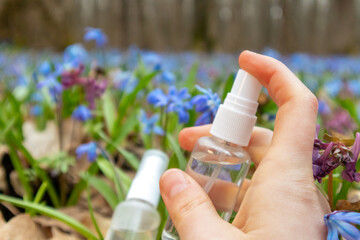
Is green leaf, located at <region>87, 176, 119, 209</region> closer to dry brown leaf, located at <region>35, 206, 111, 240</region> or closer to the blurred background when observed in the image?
dry brown leaf, located at <region>35, 206, 111, 240</region>

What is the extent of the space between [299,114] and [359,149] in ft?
0.38

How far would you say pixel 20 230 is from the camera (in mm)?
869

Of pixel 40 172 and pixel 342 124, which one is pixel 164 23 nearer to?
pixel 342 124

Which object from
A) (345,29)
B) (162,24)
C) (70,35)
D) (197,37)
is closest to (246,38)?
(197,37)

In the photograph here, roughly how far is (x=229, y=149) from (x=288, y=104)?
5.4 inches

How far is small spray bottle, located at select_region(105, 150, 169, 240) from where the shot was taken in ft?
2.64

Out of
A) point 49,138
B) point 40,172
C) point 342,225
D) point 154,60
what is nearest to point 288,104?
point 342,225

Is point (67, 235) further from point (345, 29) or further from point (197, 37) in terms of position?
point (345, 29)

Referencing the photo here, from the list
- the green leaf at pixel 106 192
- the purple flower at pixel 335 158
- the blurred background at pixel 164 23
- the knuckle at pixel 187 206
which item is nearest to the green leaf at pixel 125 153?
the green leaf at pixel 106 192

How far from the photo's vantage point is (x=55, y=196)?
121 cm

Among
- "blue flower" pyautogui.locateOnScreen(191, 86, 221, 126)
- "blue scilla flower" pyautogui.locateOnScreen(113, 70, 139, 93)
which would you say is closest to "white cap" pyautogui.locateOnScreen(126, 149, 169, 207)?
"blue flower" pyautogui.locateOnScreen(191, 86, 221, 126)

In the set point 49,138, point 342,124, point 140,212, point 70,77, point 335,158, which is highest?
point 335,158

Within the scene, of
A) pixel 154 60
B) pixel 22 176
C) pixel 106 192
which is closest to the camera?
pixel 106 192

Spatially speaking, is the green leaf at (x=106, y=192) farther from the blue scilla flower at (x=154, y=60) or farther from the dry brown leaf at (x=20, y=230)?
the blue scilla flower at (x=154, y=60)
